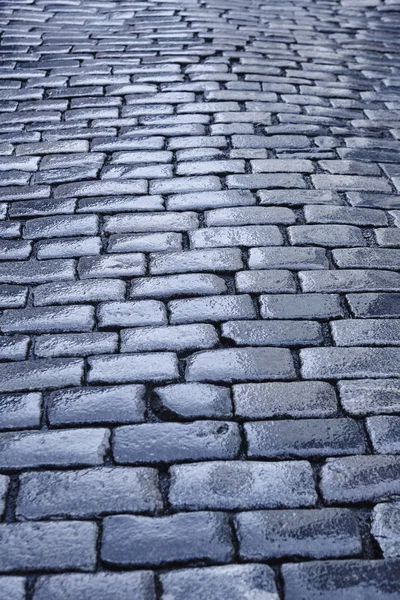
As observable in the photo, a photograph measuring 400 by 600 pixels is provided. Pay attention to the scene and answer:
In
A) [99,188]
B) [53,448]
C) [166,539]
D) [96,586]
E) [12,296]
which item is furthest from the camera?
[99,188]

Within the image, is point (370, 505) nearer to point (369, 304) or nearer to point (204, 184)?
point (369, 304)

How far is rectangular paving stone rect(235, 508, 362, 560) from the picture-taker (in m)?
1.87

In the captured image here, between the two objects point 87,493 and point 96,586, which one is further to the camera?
point 87,493

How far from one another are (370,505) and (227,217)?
5.42 ft

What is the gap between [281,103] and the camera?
14.8 ft

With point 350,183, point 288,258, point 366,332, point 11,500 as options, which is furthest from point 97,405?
point 350,183

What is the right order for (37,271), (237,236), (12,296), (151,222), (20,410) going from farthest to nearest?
(151,222)
(237,236)
(37,271)
(12,296)
(20,410)

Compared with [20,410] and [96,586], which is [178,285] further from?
[96,586]

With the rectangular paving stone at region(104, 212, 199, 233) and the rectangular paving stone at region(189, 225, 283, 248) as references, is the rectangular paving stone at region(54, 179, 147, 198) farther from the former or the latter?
the rectangular paving stone at region(189, 225, 283, 248)

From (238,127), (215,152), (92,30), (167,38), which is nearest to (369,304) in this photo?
(215,152)

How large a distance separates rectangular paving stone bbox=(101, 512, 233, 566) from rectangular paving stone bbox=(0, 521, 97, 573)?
47mm

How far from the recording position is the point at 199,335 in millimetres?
2613

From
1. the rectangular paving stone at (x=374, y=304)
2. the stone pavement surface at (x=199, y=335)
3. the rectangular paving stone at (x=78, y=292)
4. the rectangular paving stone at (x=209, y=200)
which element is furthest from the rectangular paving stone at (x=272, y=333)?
the rectangular paving stone at (x=209, y=200)

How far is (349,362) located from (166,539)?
96 centimetres
